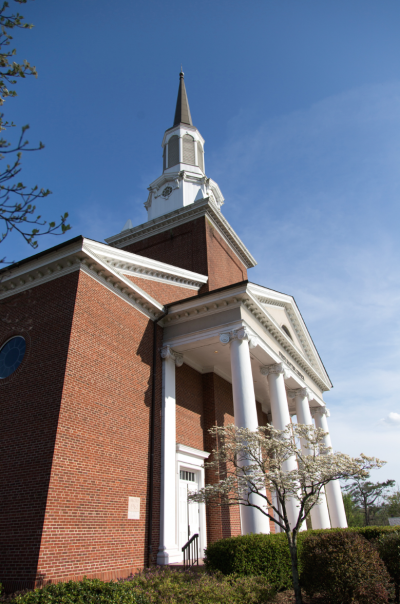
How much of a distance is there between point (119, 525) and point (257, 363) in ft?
30.6

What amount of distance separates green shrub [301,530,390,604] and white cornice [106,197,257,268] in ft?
61.2

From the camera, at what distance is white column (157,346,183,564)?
13070mm

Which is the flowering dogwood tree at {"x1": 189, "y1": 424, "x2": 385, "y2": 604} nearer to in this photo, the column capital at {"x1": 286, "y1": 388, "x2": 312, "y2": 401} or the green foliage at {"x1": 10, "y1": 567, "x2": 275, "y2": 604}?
the green foliage at {"x1": 10, "y1": 567, "x2": 275, "y2": 604}

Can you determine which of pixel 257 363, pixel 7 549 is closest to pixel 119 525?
→ pixel 7 549

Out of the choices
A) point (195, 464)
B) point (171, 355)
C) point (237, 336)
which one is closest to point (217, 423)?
point (195, 464)

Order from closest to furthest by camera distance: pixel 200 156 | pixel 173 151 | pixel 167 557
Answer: pixel 167 557 < pixel 173 151 < pixel 200 156

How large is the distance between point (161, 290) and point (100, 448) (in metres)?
7.78

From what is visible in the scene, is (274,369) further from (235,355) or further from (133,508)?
(133,508)

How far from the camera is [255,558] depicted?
1103cm

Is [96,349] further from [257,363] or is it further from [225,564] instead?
[257,363]

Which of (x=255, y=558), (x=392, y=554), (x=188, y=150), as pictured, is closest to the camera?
(x=392, y=554)

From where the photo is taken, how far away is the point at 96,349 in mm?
12828

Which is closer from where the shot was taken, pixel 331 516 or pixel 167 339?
pixel 167 339

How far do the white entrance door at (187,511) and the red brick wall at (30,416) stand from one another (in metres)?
6.70
